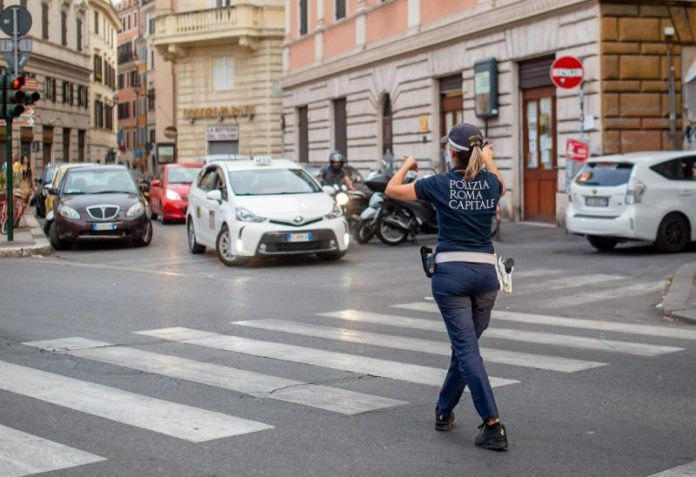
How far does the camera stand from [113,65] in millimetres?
89312

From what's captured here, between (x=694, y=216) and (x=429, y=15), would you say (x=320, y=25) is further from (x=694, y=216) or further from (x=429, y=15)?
(x=694, y=216)

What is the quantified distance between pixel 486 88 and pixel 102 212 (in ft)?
31.6

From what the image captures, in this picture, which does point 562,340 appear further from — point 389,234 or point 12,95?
point 12,95

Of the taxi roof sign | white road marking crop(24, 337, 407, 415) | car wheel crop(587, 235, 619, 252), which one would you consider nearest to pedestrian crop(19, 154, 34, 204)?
the taxi roof sign

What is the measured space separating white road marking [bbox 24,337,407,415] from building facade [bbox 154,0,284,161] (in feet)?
130

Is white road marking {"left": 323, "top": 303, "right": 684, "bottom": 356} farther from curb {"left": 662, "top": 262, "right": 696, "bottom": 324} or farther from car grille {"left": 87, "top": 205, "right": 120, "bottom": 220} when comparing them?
car grille {"left": 87, "top": 205, "right": 120, "bottom": 220}

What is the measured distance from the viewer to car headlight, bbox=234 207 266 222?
1717 centimetres

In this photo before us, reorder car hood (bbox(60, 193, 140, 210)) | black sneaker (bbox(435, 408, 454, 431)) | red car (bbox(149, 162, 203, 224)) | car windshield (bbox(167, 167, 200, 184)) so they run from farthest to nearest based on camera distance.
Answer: car windshield (bbox(167, 167, 200, 184)), red car (bbox(149, 162, 203, 224)), car hood (bbox(60, 193, 140, 210)), black sneaker (bbox(435, 408, 454, 431))

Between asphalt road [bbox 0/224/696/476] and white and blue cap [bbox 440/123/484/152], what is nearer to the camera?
asphalt road [bbox 0/224/696/476]

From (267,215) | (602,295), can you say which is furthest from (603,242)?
(602,295)

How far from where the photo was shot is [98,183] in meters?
22.5

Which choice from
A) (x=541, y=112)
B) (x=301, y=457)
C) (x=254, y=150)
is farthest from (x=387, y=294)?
(x=254, y=150)

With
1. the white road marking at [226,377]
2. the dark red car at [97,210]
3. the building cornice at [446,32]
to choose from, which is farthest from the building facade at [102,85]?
the white road marking at [226,377]

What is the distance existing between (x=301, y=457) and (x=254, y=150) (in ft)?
145
